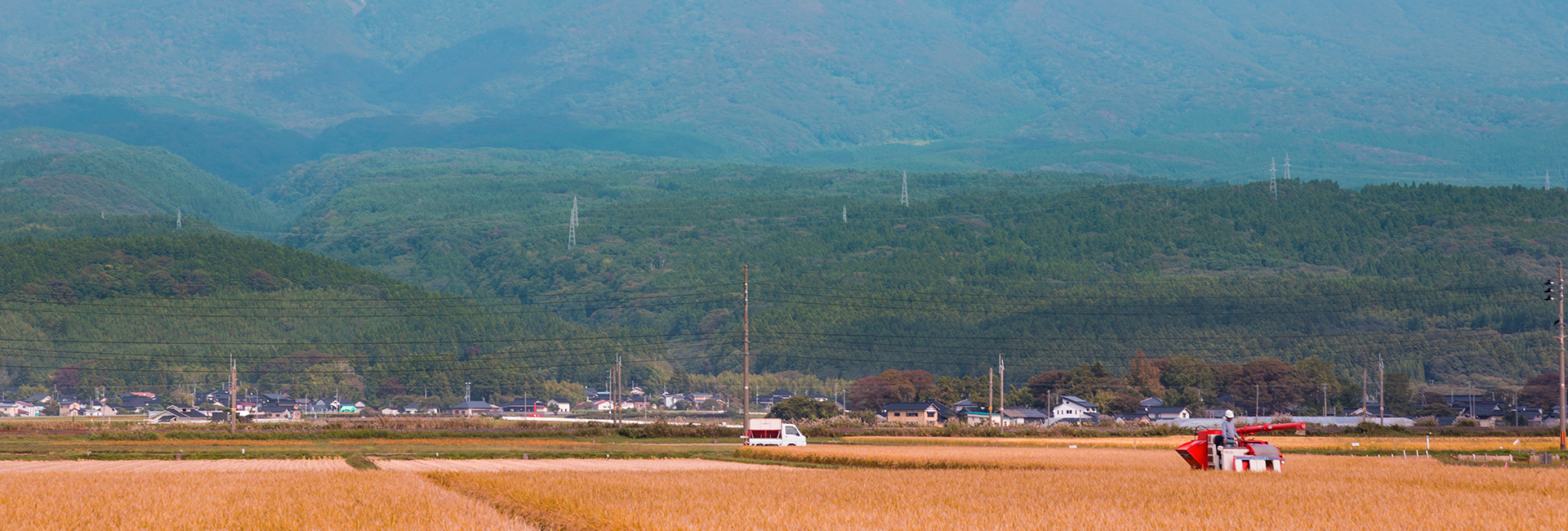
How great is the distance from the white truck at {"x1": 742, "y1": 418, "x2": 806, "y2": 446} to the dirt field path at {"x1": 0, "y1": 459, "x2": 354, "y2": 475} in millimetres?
22990

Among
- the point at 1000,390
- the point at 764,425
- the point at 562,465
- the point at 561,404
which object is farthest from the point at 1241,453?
the point at 561,404

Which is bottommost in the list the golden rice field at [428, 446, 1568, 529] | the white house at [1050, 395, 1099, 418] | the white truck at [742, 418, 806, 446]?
the white house at [1050, 395, 1099, 418]

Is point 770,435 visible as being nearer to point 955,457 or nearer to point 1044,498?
point 955,457

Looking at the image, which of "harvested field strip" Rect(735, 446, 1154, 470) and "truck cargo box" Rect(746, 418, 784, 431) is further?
"truck cargo box" Rect(746, 418, 784, 431)

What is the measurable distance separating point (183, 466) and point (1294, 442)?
171ft

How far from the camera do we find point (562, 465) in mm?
53438

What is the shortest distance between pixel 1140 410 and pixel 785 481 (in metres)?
114

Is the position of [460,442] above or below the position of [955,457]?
below

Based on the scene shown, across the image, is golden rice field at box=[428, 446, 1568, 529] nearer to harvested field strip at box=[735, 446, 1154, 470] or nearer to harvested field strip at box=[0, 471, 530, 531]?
harvested field strip at box=[0, 471, 530, 531]

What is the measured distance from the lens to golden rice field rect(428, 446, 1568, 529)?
26.8 metres

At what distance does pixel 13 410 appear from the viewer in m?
170

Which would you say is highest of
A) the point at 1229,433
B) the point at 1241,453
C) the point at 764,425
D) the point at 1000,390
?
the point at 1229,433

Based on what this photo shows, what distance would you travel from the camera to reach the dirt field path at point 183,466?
48.8 meters

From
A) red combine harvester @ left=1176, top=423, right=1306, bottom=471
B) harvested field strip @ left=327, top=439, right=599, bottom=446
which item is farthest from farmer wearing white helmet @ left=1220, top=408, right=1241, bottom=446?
harvested field strip @ left=327, top=439, right=599, bottom=446
